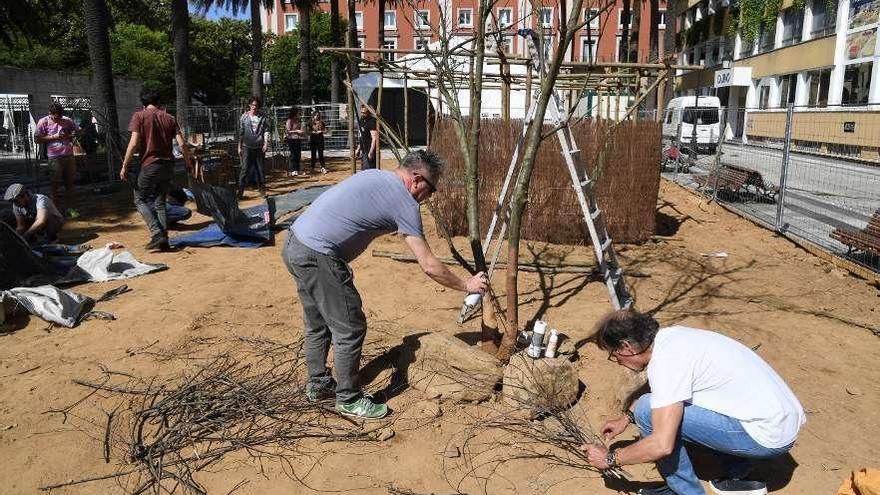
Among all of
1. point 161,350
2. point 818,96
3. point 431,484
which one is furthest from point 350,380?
point 818,96

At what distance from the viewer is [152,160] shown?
687 centimetres

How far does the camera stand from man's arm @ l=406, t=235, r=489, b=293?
121 inches

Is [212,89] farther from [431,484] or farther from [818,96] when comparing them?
[431,484]

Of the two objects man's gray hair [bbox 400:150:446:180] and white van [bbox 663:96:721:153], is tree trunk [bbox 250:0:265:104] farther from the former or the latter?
man's gray hair [bbox 400:150:446:180]

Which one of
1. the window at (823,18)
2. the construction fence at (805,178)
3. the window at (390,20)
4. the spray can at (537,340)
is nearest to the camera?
the spray can at (537,340)

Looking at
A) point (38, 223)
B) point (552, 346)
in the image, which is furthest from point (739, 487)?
point (38, 223)

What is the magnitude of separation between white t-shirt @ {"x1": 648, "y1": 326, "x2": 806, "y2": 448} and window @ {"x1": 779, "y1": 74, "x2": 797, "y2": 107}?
25858 mm

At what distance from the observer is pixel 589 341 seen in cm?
452

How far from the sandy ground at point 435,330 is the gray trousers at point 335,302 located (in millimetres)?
368

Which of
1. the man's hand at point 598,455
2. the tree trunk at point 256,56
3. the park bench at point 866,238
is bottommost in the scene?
the man's hand at point 598,455

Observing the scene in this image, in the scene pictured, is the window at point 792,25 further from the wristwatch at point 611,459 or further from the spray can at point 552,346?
the wristwatch at point 611,459

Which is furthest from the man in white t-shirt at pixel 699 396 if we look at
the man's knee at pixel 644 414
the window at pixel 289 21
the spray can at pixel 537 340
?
the window at pixel 289 21

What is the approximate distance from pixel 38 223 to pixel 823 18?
25.3m

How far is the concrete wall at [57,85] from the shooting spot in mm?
20375
